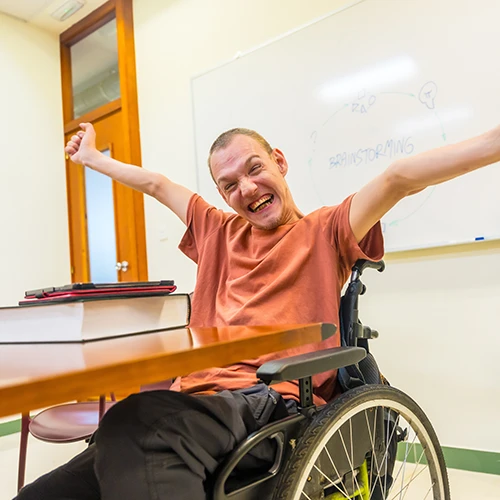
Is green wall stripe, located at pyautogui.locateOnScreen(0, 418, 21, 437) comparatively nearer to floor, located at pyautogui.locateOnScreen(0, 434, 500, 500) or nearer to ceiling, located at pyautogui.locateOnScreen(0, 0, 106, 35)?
floor, located at pyautogui.locateOnScreen(0, 434, 500, 500)

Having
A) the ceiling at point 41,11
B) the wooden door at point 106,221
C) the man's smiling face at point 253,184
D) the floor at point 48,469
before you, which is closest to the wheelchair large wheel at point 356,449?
the man's smiling face at point 253,184

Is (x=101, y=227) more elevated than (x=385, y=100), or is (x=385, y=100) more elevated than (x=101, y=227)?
(x=385, y=100)

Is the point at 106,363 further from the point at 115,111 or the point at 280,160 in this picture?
the point at 115,111

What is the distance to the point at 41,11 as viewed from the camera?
336 cm

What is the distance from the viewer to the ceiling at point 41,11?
3254 mm

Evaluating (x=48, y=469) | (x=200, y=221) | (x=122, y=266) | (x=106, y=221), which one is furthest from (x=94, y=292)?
(x=106, y=221)

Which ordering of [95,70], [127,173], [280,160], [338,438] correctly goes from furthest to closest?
[95,70] < [127,173] < [280,160] < [338,438]

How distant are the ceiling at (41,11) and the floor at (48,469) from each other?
2.66m

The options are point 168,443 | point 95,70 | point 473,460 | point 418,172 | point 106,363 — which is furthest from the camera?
point 95,70

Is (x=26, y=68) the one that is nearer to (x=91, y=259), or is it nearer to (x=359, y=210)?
(x=91, y=259)

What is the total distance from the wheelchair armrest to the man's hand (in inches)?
38.6

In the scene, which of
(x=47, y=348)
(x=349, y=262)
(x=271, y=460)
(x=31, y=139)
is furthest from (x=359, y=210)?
(x=31, y=139)

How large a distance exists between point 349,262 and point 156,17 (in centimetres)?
248

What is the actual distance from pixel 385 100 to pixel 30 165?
2453 mm
